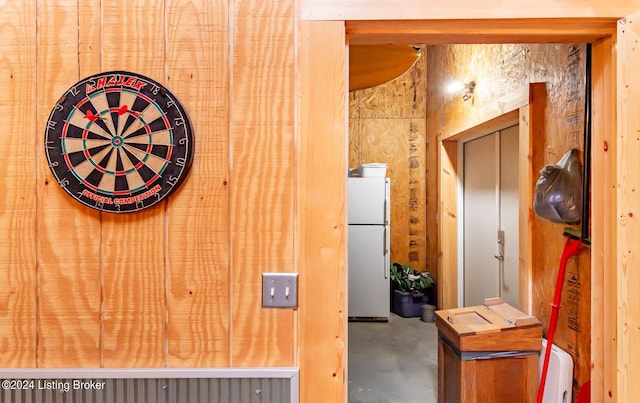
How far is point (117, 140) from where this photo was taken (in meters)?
1.24

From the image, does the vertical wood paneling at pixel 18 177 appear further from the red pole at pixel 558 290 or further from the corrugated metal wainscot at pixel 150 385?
the red pole at pixel 558 290

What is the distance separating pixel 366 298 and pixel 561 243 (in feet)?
9.18

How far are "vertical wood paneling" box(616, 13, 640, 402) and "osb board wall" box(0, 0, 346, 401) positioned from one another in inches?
35.5

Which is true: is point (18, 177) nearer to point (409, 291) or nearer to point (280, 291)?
point (280, 291)

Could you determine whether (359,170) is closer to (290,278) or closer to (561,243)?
(561,243)

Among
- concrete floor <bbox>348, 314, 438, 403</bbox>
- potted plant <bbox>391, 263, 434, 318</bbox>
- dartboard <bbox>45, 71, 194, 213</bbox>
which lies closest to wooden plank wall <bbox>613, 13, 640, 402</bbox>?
dartboard <bbox>45, 71, 194, 213</bbox>

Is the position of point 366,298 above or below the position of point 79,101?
below

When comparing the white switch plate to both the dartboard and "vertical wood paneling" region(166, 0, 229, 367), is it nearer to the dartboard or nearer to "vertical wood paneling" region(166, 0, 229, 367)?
"vertical wood paneling" region(166, 0, 229, 367)

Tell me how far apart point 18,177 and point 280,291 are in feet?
→ 3.09

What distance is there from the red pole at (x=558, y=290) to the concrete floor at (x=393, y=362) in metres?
1.00

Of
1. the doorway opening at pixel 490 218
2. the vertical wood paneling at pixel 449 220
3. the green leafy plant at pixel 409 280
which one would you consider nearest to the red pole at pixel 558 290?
the doorway opening at pixel 490 218

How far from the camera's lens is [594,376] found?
1.34 m

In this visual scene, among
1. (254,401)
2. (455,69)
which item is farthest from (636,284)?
(455,69)

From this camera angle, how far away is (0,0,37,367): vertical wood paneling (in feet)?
4.15
